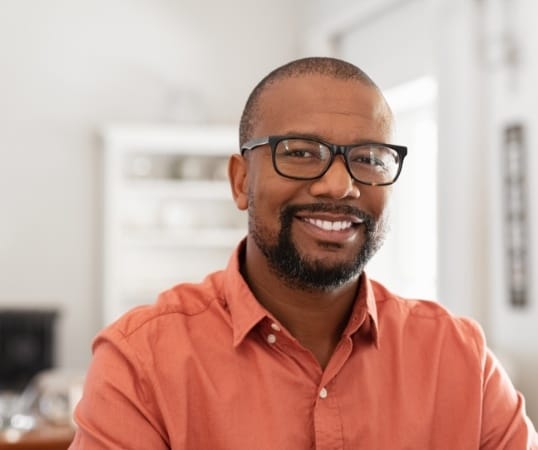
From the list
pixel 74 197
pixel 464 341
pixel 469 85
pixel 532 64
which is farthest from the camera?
pixel 74 197

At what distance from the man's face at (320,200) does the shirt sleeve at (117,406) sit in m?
0.27

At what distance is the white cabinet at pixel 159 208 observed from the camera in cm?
582

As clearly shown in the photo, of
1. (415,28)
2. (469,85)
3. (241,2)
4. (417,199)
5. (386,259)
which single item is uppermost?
(241,2)

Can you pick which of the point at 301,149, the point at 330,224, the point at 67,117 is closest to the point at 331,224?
the point at 330,224

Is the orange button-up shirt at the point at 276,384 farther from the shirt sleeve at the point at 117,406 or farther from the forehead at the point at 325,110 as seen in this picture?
the forehead at the point at 325,110

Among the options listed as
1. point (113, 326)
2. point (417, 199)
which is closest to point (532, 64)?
point (417, 199)

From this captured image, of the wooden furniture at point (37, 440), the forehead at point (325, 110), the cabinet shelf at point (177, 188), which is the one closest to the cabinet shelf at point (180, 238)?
the cabinet shelf at point (177, 188)

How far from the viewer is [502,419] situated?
4.93ft

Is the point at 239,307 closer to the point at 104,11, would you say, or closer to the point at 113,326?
the point at 113,326

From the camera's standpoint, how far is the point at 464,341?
1.55 meters

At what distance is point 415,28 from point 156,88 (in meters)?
1.98

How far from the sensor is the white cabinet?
229 inches

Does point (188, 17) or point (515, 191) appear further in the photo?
point (188, 17)

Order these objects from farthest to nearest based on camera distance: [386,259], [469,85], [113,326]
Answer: [386,259], [469,85], [113,326]
